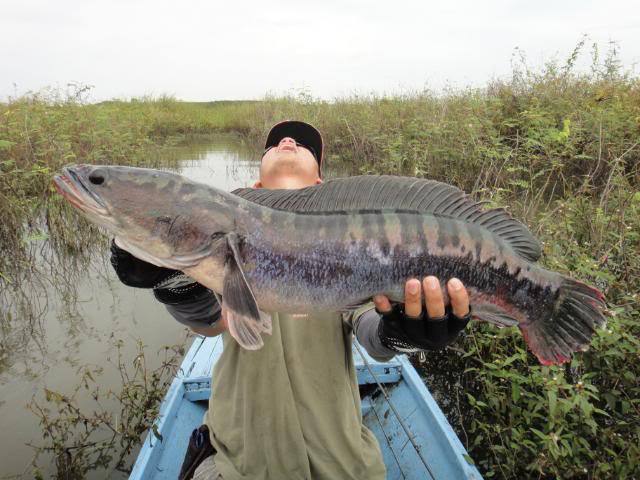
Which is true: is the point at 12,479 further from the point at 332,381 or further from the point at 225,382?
the point at 332,381

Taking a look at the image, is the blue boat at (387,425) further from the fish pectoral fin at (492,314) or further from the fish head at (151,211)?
the fish head at (151,211)

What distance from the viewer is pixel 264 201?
2057 mm

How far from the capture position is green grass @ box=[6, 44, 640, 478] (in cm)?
288

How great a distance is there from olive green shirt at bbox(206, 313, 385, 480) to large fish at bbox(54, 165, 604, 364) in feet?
1.40

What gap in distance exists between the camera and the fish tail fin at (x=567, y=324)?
80.8 inches

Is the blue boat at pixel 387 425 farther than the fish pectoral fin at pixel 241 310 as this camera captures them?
Yes

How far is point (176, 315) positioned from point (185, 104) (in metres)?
28.2

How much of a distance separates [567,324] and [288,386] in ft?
4.44

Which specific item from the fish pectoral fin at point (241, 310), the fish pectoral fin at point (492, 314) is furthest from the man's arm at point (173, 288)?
the fish pectoral fin at point (492, 314)

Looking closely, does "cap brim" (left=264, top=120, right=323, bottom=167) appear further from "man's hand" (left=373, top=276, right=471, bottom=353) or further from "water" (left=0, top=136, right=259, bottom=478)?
"water" (left=0, top=136, right=259, bottom=478)

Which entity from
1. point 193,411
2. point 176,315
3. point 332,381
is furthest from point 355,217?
point 193,411

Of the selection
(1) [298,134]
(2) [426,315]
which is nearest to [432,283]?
(2) [426,315]

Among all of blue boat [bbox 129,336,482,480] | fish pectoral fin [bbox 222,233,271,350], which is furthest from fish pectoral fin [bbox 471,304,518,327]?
blue boat [bbox 129,336,482,480]

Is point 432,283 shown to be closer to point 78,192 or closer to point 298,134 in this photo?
point 78,192
